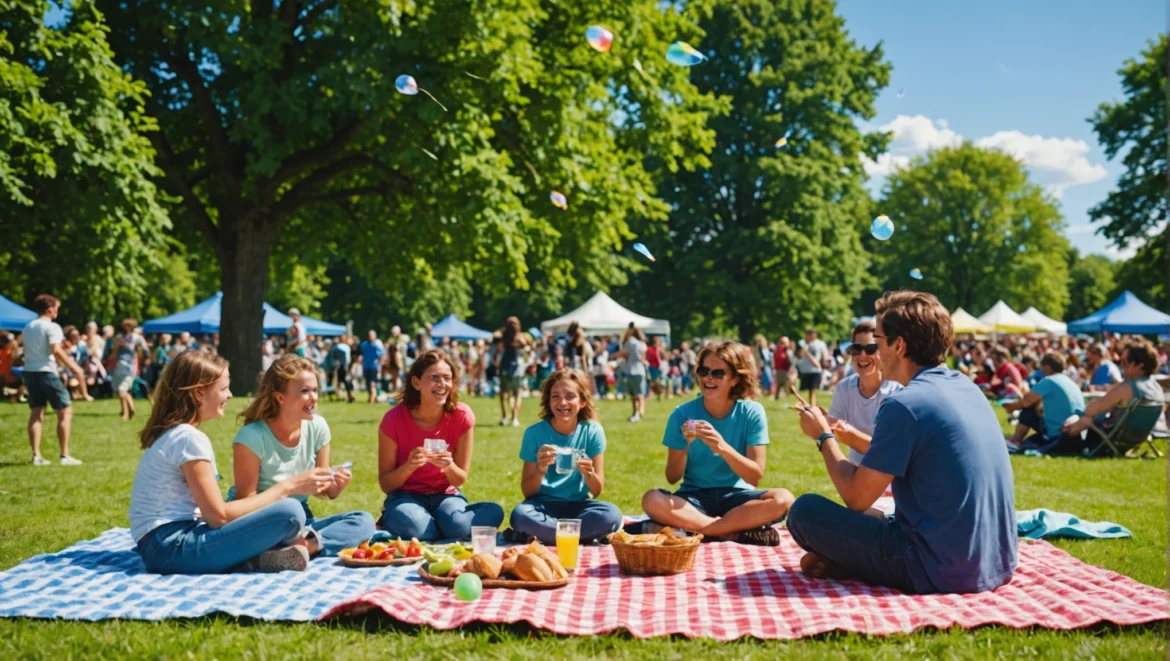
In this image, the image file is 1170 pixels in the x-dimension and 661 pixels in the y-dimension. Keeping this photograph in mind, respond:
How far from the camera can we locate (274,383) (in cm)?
566

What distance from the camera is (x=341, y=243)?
2255 cm

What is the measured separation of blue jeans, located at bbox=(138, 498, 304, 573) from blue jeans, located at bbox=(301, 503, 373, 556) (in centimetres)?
55

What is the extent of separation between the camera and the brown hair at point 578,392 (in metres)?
6.32

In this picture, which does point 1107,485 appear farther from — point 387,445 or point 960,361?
point 960,361

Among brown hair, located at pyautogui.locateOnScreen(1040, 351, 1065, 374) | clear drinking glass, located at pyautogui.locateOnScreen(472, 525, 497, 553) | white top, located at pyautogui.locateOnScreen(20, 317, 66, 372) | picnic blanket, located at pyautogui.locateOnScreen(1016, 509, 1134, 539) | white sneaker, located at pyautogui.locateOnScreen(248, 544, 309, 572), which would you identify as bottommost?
picnic blanket, located at pyautogui.locateOnScreen(1016, 509, 1134, 539)

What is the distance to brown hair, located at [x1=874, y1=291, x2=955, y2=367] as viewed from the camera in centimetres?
461

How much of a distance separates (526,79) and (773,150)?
2286 cm

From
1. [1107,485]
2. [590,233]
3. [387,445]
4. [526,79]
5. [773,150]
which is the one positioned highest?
[773,150]

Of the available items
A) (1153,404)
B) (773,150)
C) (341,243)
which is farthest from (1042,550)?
(773,150)

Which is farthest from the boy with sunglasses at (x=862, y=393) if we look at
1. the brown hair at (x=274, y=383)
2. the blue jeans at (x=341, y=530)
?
the brown hair at (x=274, y=383)

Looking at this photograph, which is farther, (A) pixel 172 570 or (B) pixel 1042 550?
(B) pixel 1042 550

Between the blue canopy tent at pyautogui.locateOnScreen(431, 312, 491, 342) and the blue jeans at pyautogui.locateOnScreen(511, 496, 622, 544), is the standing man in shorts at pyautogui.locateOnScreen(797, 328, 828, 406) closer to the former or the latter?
the blue jeans at pyautogui.locateOnScreen(511, 496, 622, 544)

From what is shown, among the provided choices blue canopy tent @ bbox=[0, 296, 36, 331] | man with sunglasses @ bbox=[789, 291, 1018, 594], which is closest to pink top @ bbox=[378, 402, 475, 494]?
man with sunglasses @ bbox=[789, 291, 1018, 594]

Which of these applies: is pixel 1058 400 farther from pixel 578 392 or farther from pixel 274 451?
pixel 274 451
